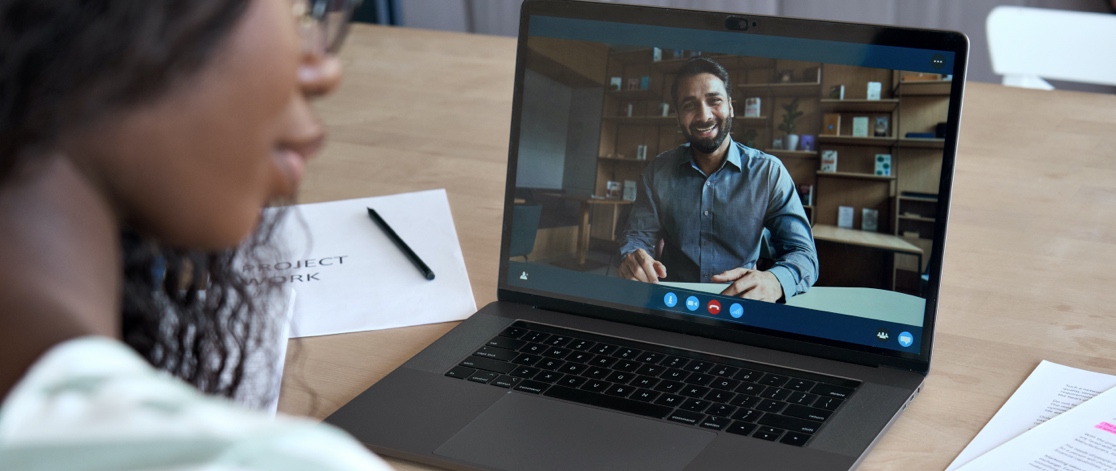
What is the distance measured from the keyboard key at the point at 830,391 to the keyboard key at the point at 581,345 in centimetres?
19

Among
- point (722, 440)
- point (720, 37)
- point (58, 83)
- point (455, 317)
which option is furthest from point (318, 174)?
point (58, 83)

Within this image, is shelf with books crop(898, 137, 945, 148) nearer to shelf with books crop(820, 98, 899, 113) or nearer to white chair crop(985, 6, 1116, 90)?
shelf with books crop(820, 98, 899, 113)

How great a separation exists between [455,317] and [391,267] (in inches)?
5.1

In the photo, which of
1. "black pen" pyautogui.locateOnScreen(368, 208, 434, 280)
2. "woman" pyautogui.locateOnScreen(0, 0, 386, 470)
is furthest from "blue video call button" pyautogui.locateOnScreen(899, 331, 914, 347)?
"woman" pyautogui.locateOnScreen(0, 0, 386, 470)

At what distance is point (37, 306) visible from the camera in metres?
0.37

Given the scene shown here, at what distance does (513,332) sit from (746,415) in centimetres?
24

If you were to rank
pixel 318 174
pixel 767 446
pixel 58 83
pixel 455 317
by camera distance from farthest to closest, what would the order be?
pixel 318 174, pixel 455 317, pixel 767 446, pixel 58 83

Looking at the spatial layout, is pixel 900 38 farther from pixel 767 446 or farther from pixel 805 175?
pixel 767 446

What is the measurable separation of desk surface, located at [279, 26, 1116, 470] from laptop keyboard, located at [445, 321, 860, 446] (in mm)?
65

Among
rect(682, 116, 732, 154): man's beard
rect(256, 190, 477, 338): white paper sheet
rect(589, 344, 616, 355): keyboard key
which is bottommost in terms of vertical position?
rect(589, 344, 616, 355): keyboard key

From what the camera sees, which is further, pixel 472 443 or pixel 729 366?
pixel 729 366

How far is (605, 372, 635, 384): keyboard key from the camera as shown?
2.74ft

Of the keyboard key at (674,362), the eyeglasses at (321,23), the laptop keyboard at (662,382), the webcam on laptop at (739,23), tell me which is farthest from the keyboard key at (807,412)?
the eyeglasses at (321,23)

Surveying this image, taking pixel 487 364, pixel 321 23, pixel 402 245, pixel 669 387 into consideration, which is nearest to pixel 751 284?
pixel 669 387
